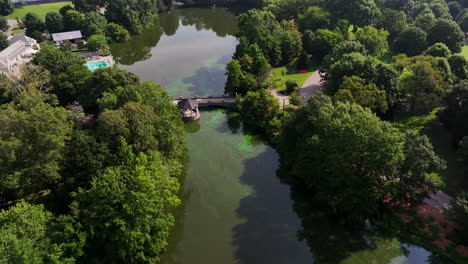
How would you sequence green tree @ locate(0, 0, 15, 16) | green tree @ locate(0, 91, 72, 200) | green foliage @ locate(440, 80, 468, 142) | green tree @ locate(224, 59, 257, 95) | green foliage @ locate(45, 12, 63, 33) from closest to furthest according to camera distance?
green tree @ locate(0, 91, 72, 200) → green foliage @ locate(440, 80, 468, 142) → green tree @ locate(224, 59, 257, 95) → green foliage @ locate(45, 12, 63, 33) → green tree @ locate(0, 0, 15, 16)

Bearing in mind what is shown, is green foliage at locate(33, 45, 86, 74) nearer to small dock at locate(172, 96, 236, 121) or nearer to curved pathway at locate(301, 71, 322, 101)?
small dock at locate(172, 96, 236, 121)

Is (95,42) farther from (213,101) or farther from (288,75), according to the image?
(288,75)

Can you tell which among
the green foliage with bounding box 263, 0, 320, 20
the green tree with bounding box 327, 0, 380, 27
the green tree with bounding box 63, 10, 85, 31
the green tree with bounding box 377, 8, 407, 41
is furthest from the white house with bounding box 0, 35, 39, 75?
the green tree with bounding box 377, 8, 407, 41

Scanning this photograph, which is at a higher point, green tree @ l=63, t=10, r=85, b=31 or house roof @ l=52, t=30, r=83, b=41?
green tree @ l=63, t=10, r=85, b=31

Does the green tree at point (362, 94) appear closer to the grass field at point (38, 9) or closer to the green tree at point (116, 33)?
the green tree at point (116, 33)

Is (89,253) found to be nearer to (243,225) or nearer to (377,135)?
(243,225)

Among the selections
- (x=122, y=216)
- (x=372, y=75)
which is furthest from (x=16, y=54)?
(x=372, y=75)

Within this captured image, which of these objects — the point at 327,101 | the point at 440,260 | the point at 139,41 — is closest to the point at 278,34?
the point at 327,101
